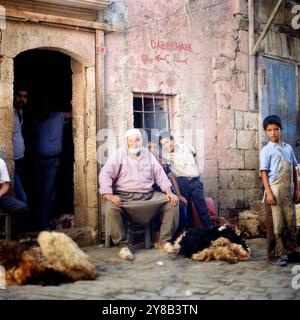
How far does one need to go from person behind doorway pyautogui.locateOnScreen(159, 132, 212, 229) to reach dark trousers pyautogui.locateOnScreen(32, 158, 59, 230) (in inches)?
69.8

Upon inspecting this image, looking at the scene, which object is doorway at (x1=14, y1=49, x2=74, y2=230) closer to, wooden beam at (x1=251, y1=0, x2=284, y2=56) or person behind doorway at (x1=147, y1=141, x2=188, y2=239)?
person behind doorway at (x1=147, y1=141, x2=188, y2=239)

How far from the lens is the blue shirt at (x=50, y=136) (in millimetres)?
7855

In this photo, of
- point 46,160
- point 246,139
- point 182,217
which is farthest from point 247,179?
point 46,160

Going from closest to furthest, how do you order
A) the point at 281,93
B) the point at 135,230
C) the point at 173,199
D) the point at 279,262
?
the point at 279,262 < the point at 173,199 < the point at 135,230 < the point at 281,93

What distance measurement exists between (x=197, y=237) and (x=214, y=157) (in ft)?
9.27

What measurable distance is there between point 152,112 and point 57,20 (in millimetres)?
2272

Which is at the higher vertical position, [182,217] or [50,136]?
[50,136]

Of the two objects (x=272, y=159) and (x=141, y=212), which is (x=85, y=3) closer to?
(x=141, y=212)

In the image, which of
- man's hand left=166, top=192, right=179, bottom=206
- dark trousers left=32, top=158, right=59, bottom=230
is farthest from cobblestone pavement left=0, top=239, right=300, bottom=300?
Answer: dark trousers left=32, top=158, right=59, bottom=230

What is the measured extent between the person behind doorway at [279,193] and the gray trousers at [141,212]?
59.7 inches

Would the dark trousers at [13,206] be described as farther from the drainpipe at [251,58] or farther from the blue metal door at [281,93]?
the blue metal door at [281,93]

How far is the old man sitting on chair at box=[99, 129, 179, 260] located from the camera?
6.64 meters

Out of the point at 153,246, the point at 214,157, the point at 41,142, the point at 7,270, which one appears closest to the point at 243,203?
the point at 214,157

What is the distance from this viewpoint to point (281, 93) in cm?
999
